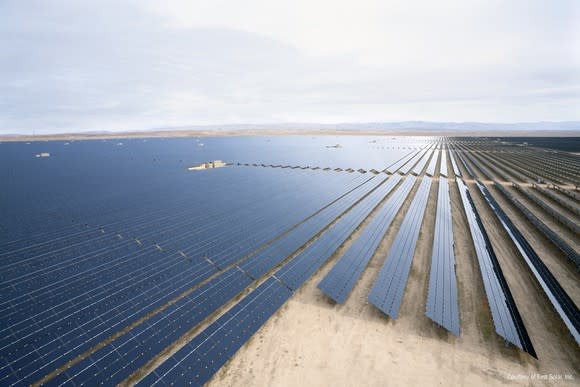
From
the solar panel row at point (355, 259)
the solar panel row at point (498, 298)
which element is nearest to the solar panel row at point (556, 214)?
the solar panel row at point (498, 298)

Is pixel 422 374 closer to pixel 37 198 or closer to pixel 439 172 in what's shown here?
pixel 37 198

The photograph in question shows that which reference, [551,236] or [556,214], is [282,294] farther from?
[556,214]

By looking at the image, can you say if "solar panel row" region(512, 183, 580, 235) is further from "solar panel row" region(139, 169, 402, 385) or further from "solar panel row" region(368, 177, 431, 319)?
"solar panel row" region(139, 169, 402, 385)

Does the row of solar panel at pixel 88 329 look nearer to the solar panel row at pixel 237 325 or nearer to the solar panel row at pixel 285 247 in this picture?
the solar panel row at pixel 237 325

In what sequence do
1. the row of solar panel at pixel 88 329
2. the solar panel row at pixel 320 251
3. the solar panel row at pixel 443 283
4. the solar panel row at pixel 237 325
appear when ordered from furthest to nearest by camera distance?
the solar panel row at pixel 320 251 < the solar panel row at pixel 443 283 < the row of solar panel at pixel 88 329 < the solar panel row at pixel 237 325

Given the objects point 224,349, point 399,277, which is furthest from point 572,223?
point 224,349

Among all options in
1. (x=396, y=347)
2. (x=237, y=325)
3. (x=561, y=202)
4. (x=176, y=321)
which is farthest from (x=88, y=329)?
(x=561, y=202)

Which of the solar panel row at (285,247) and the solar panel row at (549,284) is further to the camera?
the solar panel row at (285,247)
